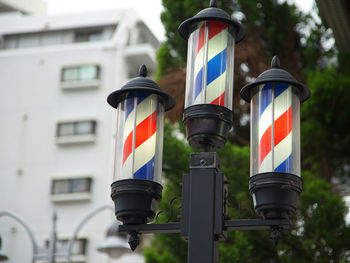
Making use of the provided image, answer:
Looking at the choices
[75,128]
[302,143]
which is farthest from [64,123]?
[302,143]

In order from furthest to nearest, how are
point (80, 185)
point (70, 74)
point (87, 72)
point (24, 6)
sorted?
point (24, 6), point (70, 74), point (87, 72), point (80, 185)

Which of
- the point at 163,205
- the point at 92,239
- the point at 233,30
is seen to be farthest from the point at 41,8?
the point at 233,30

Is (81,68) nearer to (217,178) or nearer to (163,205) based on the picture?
(163,205)

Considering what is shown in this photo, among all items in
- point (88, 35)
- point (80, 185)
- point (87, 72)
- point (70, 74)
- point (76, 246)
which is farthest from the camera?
point (88, 35)

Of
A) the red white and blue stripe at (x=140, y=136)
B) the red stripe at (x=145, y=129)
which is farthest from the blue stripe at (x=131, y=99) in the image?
the red stripe at (x=145, y=129)

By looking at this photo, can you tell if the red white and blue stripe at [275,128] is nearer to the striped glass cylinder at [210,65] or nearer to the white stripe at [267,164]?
the white stripe at [267,164]

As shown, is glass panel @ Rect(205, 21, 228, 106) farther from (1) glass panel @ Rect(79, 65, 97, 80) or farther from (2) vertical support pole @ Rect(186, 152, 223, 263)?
(1) glass panel @ Rect(79, 65, 97, 80)

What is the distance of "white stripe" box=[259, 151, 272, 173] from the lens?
3.84 meters

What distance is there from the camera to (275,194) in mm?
3801

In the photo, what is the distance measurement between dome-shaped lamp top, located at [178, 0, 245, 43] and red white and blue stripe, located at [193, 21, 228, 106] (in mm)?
34

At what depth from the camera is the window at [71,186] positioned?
23938 mm

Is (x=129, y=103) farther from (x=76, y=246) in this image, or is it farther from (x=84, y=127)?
(x=84, y=127)

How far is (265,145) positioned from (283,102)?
0.88ft

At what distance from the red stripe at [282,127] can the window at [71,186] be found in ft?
66.5
